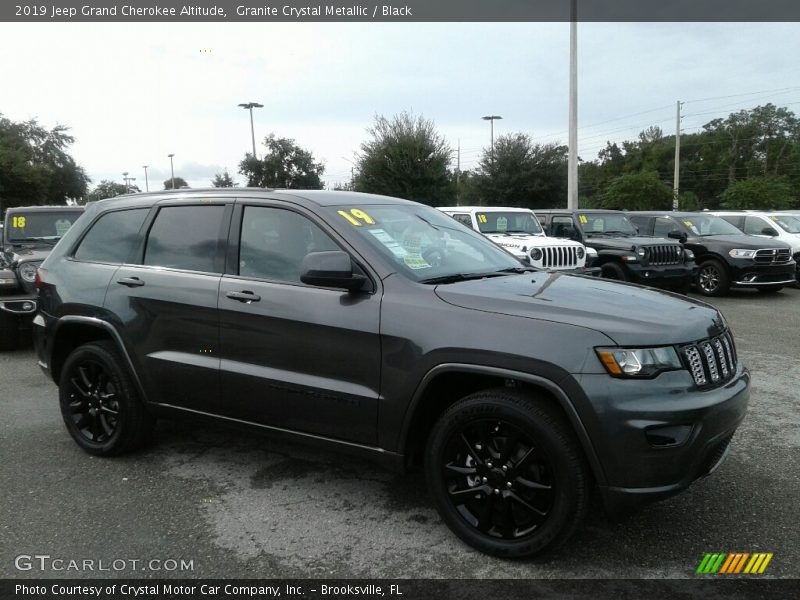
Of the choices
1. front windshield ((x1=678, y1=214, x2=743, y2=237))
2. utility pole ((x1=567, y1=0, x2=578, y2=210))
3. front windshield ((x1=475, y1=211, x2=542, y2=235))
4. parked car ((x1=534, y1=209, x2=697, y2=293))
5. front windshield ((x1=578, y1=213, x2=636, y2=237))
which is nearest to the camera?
front windshield ((x1=475, y1=211, x2=542, y2=235))

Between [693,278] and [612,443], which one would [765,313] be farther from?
[612,443]

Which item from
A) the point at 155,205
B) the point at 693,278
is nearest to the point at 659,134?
the point at 693,278

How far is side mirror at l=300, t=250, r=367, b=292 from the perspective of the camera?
3.27 meters

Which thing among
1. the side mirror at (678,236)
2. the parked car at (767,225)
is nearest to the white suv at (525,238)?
the side mirror at (678,236)

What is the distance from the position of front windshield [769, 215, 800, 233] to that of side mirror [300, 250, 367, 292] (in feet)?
49.7

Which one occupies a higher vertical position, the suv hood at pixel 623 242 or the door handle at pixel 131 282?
the door handle at pixel 131 282

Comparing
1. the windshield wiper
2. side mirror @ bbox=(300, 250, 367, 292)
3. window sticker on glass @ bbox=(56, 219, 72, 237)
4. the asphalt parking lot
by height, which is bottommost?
the asphalt parking lot

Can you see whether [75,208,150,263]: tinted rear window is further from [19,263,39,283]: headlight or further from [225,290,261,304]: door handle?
[19,263,39,283]: headlight

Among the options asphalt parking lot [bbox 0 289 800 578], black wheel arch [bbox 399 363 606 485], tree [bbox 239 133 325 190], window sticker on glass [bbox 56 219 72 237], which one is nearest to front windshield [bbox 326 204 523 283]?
black wheel arch [bbox 399 363 606 485]

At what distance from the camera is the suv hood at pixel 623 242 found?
12.2 m

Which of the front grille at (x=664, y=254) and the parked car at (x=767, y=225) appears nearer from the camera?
the front grille at (x=664, y=254)

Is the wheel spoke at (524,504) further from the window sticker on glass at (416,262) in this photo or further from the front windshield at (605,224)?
the front windshield at (605,224)

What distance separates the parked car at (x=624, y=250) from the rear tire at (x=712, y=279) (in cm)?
69

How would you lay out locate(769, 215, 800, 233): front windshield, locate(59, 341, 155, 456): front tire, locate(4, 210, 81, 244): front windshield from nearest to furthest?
locate(59, 341, 155, 456): front tire < locate(4, 210, 81, 244): front windshield < locate(769, 215, 800, 233): front windshield
